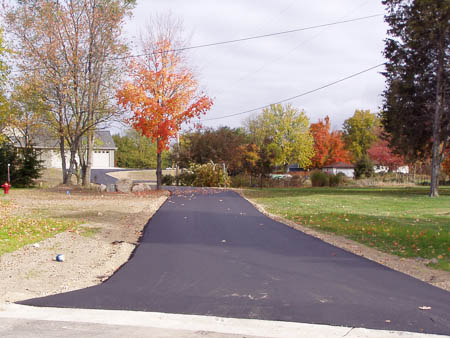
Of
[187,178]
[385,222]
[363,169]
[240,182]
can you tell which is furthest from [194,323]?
[363,169]

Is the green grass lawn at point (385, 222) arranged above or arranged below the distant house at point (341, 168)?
below

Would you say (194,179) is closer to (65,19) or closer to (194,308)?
(65,19)

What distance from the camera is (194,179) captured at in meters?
36.8

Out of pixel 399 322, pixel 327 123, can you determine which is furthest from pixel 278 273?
pixel 327 123

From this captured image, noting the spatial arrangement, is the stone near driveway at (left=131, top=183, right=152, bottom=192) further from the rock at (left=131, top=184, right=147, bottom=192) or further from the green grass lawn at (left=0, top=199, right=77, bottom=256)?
the green grass lawn at (left=0, top=199, right=77, bottom=256)

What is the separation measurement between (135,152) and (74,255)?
6526 cm

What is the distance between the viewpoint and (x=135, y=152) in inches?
2886

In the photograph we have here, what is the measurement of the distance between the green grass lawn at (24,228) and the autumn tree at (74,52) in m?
13.7

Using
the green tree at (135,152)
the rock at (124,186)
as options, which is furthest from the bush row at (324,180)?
the green tree at (135,152)

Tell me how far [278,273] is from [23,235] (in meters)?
6.89

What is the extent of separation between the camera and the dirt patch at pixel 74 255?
23.1ft

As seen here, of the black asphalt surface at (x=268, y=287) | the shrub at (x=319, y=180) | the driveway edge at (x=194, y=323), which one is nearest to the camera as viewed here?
the driveway edge at (x=194, y=323)

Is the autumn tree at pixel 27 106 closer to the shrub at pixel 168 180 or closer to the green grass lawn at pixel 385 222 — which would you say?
the shrub at pixel 168 180

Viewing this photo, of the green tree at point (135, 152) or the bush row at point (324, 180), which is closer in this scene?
the bush row at point (324, 180)
